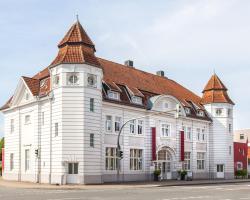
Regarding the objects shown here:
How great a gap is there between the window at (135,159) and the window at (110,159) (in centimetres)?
261

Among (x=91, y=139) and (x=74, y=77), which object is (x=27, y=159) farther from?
(x=74, y=77)

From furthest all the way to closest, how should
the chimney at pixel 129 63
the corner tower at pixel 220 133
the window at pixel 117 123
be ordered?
1. the corner tower at pixel 220 133
2. the chimney at pixel 129 63
3. the window at pixel 117 123

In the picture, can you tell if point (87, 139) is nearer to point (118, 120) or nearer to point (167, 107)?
point (118, 120)

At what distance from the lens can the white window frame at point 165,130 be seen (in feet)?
164

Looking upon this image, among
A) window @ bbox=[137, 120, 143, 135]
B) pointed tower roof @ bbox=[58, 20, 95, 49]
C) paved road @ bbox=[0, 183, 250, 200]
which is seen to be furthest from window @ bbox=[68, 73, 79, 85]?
paved road @ bbox=[0, 183, 250, 200]

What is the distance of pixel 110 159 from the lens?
4328 cm

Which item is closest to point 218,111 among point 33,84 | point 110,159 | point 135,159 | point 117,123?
point 135,159

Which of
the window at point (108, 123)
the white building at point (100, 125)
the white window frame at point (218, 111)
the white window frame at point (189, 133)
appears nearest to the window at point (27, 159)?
the white building at point (100, 125)

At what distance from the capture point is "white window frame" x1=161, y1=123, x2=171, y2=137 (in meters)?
49.9

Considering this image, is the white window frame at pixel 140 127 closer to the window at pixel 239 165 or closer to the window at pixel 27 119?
the window at pixel 27 119

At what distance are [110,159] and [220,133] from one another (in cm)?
2074

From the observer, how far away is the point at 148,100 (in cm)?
4900

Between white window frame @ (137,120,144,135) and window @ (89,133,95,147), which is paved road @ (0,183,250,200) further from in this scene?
white window frame @ (137,120,144,135)

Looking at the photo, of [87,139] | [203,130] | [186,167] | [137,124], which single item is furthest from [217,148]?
[87,139]
